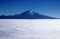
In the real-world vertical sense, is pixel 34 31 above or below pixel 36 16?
below

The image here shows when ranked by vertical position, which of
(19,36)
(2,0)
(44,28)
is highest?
(2,0)

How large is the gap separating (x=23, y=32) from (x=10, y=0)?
47 centimetres

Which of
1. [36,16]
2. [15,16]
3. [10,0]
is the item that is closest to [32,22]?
[36,16]

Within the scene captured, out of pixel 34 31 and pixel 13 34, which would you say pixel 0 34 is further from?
pixel 34 31

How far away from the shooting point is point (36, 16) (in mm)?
1534

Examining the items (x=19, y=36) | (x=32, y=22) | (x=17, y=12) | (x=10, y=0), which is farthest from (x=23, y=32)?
(x=10, y=0)

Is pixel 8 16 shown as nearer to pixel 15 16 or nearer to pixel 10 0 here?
pixel 15 16

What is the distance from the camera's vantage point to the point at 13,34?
4.91 feet

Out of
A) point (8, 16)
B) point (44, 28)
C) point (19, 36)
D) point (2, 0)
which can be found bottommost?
point (19, 36)

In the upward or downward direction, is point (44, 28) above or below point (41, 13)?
below

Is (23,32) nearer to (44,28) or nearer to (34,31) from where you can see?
(34,31)

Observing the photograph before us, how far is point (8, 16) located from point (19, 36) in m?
0.31

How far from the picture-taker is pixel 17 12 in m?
1.53

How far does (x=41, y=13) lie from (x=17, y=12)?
33cm
